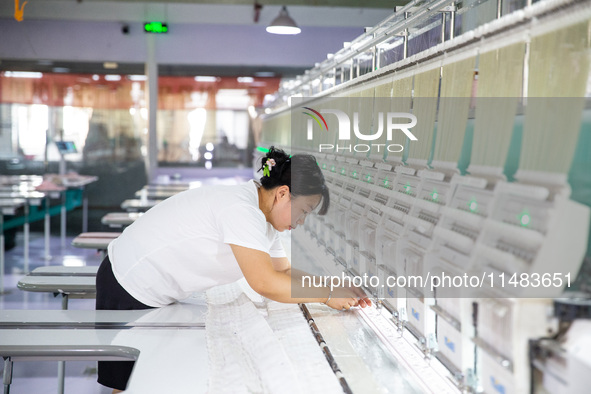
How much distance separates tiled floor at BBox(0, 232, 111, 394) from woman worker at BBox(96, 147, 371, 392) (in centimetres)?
40

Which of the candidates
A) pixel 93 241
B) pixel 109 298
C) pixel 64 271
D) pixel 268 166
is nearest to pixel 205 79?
pixel 93 241

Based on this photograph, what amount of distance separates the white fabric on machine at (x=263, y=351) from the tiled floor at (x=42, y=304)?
0.69 m

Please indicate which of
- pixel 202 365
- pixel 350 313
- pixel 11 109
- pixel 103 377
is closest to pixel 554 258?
pixel 202 365

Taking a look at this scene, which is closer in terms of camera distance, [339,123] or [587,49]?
[587,49]

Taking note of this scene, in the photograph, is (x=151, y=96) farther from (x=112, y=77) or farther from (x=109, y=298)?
(x=109, y=298)

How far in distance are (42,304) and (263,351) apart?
4.03 meters

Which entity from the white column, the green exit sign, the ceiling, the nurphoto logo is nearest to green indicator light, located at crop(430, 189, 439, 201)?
the nurphoto logo

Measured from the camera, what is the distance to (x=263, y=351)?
166cm

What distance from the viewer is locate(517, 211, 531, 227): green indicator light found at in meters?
1.14

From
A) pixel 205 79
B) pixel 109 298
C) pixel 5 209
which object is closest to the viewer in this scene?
pixel 109 298

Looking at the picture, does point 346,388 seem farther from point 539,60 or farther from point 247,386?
point 539,60

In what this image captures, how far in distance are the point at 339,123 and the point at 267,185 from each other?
0.83 meters

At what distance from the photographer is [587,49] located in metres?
1.12

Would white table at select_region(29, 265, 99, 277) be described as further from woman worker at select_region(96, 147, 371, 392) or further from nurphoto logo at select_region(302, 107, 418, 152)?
nurphoto logo at select_region(302, 107, 418, 152)
